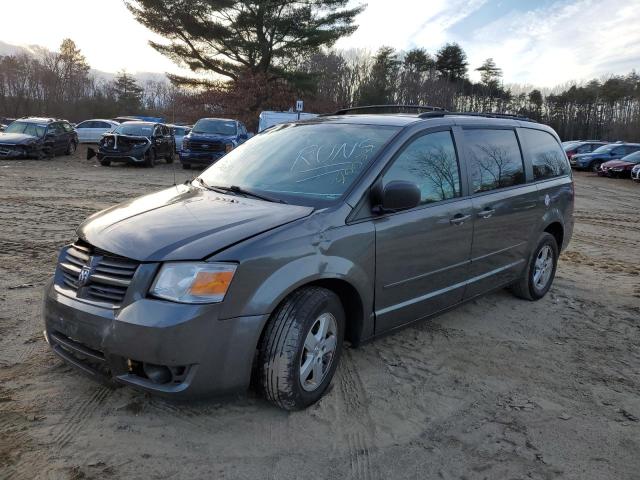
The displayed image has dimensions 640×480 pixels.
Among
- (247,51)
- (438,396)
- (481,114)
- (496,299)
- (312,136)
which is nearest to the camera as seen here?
(438,396)

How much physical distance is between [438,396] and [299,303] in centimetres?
118

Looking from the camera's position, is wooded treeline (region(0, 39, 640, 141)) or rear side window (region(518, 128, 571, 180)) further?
wooded treeline (region(0, 39, 640, 141))

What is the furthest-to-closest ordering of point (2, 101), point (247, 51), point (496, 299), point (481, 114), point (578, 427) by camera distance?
point (2, 101)
point (247, 51)
point (496, 299)
point (481, 114)
point (578, 427)

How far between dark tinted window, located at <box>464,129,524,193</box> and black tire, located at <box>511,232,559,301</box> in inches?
32.4

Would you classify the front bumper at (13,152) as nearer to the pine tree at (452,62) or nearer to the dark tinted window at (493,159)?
the dark tinted window at (493,159)

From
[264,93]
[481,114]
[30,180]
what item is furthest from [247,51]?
[481,114]

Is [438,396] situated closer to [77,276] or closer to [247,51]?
[77,276]

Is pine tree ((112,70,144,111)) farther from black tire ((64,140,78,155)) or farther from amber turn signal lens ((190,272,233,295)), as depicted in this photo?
amber turn signal lens ((190,272,233,295))

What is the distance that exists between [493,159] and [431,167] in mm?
936

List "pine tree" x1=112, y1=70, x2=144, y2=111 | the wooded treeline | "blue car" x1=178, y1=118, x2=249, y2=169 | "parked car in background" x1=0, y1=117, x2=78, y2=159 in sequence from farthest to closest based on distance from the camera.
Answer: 1. "pine tree" x1=112, y1=70, x2=144, y2=111
2. the wooded treeline
3. "parked car in background" x1=0, y1=117, x2=78, y2=159
4. "blue car" x1=178, y1=118, x2=249, y2=169

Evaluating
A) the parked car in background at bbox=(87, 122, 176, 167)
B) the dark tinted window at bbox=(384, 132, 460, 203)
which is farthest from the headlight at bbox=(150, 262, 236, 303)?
the parked car in background at bbox=(87, 122, 176, 167)

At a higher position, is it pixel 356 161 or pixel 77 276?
pixel 356 161

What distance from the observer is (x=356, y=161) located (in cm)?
356

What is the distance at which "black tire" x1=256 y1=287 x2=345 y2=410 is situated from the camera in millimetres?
2859
